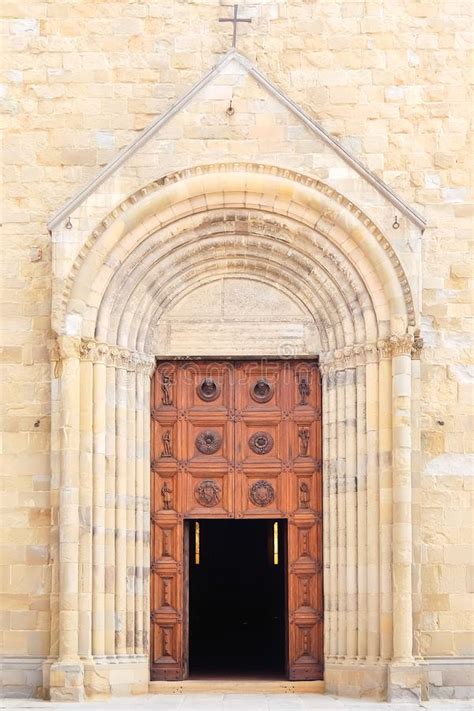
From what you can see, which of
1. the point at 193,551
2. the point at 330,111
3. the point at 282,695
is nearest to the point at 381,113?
the point at 330,111

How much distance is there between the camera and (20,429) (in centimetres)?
1417

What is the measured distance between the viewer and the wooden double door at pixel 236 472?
1440cm

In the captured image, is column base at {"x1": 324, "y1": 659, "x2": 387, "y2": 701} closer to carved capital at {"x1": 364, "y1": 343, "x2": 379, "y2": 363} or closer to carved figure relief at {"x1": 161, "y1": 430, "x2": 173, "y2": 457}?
carved figure relief at {"x1": 161, "y1": 430, "x2": 173, "y2": 457}

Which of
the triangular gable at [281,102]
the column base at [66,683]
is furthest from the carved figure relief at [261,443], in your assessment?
the column base at [66,683]

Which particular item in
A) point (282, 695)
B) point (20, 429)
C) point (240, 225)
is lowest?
point (282, 695)

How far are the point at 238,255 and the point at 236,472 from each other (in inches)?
92.0

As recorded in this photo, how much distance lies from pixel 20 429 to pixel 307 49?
5.11m

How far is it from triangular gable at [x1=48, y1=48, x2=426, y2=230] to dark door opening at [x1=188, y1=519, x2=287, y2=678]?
22.9 feet

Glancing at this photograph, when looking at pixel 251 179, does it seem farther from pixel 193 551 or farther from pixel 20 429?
pixel 193 551

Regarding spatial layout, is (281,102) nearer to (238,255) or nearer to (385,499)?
(238,255)

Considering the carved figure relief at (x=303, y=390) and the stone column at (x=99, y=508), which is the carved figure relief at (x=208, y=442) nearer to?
the carved figure relief at (x=303, y=390)

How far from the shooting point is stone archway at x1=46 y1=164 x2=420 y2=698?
44.6 feet

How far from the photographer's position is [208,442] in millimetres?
14664

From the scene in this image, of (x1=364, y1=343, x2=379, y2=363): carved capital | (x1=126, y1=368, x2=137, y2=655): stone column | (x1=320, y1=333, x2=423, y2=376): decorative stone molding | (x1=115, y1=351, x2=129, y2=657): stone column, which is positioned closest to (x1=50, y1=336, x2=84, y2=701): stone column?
(x1=115, y1=351, x2=129, y2=657): stone column
